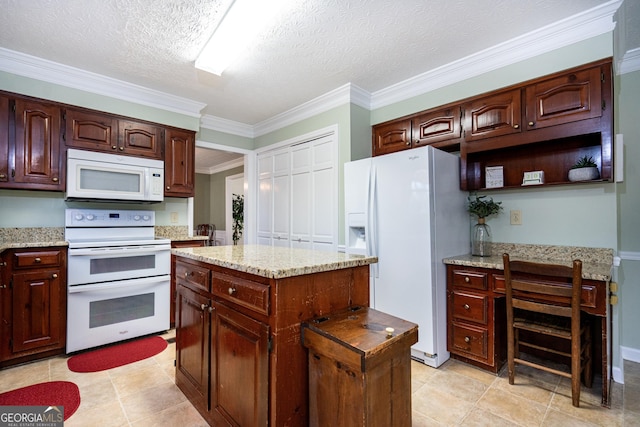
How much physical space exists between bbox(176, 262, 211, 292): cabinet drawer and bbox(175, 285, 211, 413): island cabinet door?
0.18ft

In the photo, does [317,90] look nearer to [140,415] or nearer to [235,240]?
[140,415]

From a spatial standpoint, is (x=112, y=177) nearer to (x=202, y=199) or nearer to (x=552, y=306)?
(x=552, y=306)

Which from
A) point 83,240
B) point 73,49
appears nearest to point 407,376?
point 83,240

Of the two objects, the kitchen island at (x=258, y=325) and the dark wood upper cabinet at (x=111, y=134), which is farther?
the dark wood upper cabinet at (x=111, y=134)

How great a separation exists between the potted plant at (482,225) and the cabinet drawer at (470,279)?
414 millimetres

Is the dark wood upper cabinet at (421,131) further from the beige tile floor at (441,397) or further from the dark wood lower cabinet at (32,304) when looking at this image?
the dark wood lower cabinet at (32,304)

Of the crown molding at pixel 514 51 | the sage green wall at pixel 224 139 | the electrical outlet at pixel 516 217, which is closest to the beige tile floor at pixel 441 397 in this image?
the electrical outlet at pixel 516 217

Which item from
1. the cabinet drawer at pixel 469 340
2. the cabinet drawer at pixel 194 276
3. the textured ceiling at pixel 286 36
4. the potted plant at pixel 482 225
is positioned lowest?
the cabinet drawer at pixel 469 340

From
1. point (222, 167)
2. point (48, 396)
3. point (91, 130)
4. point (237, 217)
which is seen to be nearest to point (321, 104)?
point (91, 130)

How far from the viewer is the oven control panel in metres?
2.95

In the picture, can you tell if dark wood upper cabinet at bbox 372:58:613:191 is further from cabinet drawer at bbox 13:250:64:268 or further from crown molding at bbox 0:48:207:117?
cabinet drawer at bbox 13:250:64:268

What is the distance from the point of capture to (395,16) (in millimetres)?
2125

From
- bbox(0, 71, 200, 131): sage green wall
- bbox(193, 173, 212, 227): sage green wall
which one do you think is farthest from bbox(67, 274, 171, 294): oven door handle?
bbox(193, 173, 212, 227): sage green wall

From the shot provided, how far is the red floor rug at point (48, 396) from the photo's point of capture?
1.94 m
